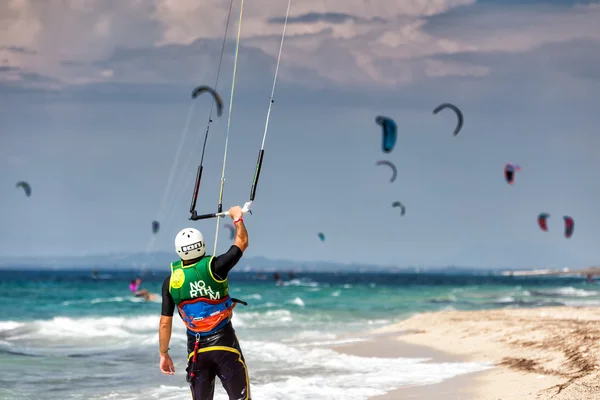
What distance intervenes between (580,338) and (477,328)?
4.90 m

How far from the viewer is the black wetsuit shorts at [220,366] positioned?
19.5 feet

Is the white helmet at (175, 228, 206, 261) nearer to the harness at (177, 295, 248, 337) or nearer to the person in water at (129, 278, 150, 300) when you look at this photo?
the harness at (177, 295, 248, 337)

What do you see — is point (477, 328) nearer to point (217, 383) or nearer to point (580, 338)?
point (580, 338)

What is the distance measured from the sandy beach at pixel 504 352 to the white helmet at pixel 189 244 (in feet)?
13.0

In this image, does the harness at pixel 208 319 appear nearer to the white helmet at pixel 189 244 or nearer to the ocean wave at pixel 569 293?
the white helmet at pixel 189 244

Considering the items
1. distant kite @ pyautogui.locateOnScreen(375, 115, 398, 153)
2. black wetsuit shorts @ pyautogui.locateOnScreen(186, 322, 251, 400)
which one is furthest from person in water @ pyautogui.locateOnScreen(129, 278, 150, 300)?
black wetsuit shorts @ pyautogui.locateOnScreen(186, 322, 251, 400)

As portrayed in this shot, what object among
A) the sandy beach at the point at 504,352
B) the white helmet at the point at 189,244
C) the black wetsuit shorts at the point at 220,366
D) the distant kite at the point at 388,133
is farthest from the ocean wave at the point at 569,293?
the white helmet at the point at 189,244

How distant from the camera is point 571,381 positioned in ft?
28.9

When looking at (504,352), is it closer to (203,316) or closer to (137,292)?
(203,316)

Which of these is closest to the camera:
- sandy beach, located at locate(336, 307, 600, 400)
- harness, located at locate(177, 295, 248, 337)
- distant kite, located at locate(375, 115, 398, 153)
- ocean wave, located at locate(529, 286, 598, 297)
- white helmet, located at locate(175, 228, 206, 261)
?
white helmet, located at locate(175, 228, 206, 261)

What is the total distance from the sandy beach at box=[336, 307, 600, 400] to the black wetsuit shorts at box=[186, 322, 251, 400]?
11.3ft

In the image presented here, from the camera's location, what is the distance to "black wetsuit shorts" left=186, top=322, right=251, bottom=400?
234 inches

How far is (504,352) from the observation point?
13.8m

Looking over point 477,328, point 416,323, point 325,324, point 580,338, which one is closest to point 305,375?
point 580,338
